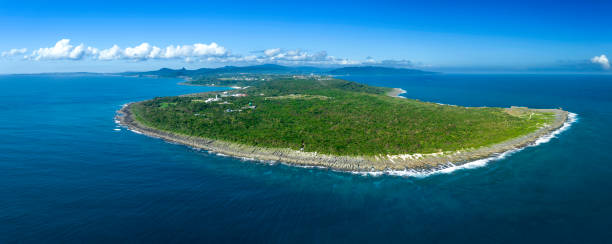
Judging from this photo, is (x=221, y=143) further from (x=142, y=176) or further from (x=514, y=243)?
(x=514, y=243)

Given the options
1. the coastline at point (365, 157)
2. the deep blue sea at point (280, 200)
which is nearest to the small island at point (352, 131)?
the coastline at point (365, 157)

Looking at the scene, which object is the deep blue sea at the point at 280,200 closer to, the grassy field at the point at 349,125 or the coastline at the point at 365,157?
the coastline at the point at 365,157

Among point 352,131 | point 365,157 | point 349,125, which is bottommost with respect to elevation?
point 365,157

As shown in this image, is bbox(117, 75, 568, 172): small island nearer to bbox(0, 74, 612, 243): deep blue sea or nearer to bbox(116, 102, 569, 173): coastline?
bbox(116, 102, 569, 173): coastline

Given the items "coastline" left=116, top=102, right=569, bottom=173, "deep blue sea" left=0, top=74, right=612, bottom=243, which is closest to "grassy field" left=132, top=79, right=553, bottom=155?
"coastline" left=116, top=102, right=569, bottom=173

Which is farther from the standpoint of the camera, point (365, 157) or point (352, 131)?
point (352, 131)

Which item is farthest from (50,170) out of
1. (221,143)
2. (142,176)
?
(221,143)

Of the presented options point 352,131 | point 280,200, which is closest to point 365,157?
point 352,131

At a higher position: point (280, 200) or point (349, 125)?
point (349, 125)

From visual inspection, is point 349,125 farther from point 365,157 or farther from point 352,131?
point 365,157
